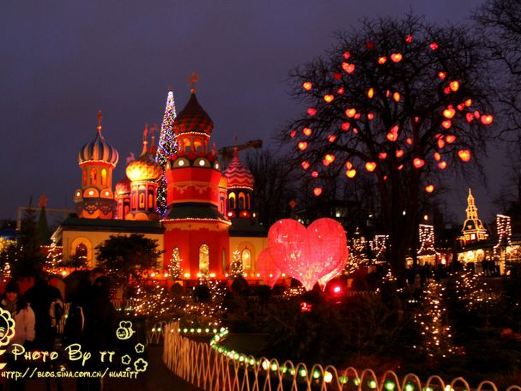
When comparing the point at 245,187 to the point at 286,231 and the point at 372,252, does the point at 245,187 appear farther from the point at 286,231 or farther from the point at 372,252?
the point at 286,231

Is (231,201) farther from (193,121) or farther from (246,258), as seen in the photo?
(193,121)

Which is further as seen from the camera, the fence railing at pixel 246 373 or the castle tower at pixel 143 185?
the castle tower at pixel 143 185

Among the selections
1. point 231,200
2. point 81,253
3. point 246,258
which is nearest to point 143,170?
point 231,200

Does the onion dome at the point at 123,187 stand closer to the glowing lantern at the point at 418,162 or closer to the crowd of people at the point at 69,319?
the glowing lantern at the point at 418,162

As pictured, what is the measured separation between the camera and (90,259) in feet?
134

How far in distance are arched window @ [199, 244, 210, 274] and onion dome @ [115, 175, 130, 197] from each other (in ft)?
38.8

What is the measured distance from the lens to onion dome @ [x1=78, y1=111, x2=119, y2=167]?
49.9 metres

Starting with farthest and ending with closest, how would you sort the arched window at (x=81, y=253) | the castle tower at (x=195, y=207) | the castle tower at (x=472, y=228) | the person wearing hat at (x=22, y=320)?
the castle tower at (x=472, y=228), the castle tower at (x=195, y=207), the arched window at (x=81, y=253), the person wearing hat at (x=22, y=320)

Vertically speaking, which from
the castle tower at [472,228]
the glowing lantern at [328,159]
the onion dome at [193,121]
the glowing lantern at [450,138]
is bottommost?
the glowing lantern at [328,159]

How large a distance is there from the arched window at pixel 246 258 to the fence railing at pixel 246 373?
35.0 metres

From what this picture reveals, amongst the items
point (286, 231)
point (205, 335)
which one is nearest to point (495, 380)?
point (205, 335)

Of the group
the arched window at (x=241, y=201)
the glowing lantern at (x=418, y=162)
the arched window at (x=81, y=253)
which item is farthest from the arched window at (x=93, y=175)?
the glowing lantern at (x=418, y=162)

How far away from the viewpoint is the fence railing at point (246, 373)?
7.27m

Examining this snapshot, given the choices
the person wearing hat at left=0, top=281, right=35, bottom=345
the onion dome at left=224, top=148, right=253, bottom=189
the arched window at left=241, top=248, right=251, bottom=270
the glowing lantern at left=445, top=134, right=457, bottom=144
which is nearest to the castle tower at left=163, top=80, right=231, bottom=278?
the arched window at left=241, top=248, right=251, bottom=270
